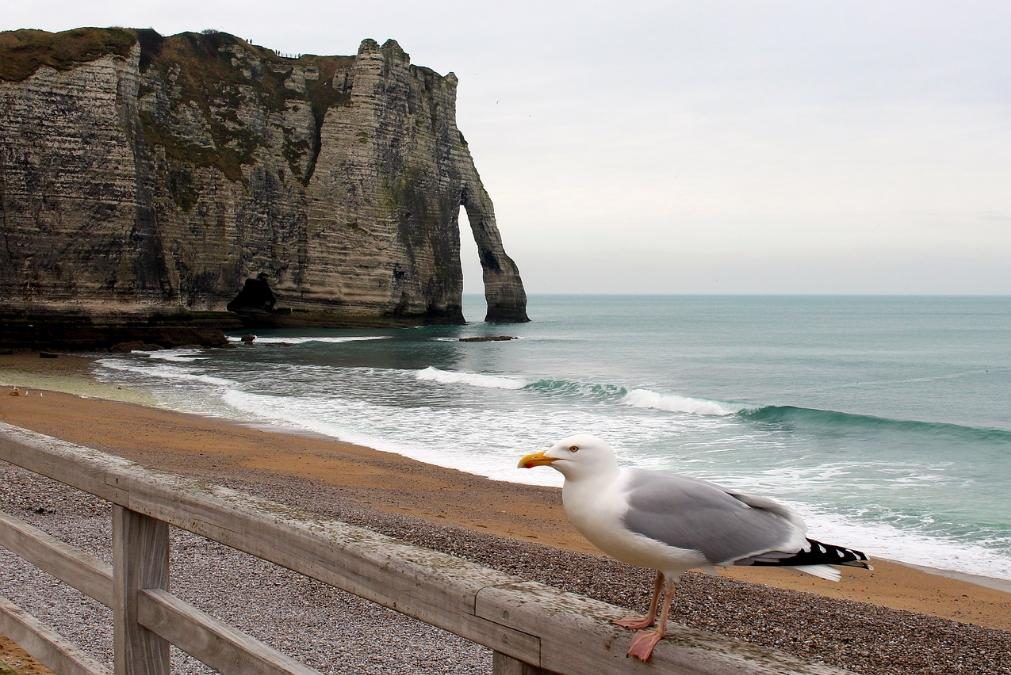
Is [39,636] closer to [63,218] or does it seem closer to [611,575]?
[611,575]

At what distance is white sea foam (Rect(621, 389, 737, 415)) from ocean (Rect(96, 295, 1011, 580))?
3.0 inches

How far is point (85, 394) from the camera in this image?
24.4 m

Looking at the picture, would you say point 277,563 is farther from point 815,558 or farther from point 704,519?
point 815,558

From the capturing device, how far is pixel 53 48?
4331 centimetres

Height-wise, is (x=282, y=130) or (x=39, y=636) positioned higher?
(x=282, y=130)

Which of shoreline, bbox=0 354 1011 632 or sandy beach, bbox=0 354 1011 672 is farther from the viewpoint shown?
shoreline, bbox=0 354 1011 632

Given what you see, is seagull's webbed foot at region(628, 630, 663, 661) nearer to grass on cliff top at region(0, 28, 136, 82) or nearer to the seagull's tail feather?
the seagull's tail feather

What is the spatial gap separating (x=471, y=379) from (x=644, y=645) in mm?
32349

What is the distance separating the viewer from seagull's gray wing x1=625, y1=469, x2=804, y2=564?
6.99ft

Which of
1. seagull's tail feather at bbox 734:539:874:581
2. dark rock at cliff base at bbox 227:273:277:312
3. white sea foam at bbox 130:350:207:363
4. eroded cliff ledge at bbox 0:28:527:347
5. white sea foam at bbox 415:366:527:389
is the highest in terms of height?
eroded cliff ledge at bbox 0:28:527:347

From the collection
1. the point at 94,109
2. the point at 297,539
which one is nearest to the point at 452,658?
the point at 297,539

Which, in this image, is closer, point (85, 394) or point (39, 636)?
point (39, 636)

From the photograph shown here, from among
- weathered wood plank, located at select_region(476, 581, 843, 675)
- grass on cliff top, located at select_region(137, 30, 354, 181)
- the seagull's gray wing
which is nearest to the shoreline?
the seagull's gray wing

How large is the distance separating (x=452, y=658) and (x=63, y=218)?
4290 centimetres
